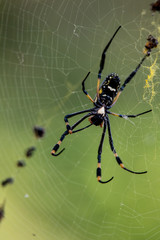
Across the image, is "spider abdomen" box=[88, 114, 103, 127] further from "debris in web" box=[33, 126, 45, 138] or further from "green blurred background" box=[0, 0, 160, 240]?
"debris in web" box=[33, 126, 45, 138]

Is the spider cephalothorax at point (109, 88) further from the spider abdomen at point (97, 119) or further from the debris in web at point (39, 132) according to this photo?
the debris in web at point (39, 132)

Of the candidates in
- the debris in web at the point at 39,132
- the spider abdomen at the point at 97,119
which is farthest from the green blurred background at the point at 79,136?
the debris in web at the point at 39,132

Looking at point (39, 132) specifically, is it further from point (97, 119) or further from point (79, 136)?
point (79, 136)

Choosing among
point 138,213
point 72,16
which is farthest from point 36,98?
point 138,213

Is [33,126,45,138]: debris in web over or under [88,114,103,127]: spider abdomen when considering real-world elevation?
under

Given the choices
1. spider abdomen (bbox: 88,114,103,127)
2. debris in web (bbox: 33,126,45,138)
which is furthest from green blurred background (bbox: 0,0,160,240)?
debris in web (bbox: 33,126,45,138)

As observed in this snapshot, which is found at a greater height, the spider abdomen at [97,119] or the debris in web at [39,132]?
the spider abdomen at [97,119]

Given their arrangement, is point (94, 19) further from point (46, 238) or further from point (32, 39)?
point (46, 238)

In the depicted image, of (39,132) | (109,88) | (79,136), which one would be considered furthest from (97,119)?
(79,136)
